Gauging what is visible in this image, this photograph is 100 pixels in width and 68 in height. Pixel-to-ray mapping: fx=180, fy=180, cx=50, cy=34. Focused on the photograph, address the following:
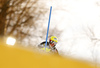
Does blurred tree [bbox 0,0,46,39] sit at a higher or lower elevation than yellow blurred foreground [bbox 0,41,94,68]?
higher

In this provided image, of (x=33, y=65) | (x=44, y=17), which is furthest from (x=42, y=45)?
(x=44, y=17)

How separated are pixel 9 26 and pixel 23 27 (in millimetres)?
445

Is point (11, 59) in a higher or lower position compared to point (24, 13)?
lower

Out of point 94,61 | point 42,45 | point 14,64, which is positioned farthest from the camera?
point 94,61

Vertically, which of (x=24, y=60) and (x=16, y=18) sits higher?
(x=16, y=18)

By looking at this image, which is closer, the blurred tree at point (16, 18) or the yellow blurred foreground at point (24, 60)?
the yellow blurred foreground at point (24, 60)

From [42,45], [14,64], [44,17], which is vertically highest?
[44,17]

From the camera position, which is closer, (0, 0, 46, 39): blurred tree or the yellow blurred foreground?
the yellow blurred foreground

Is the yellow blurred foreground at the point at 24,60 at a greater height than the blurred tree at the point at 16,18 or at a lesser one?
lesser

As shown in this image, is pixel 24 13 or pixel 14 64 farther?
pixel 24 13

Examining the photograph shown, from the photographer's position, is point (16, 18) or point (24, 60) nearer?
point (24, 60)

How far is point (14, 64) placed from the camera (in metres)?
1.97

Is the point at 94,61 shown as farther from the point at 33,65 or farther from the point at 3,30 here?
the point at 33,65

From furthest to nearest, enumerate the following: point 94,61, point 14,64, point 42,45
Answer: point 94,61, point 42,45, point 14,64
